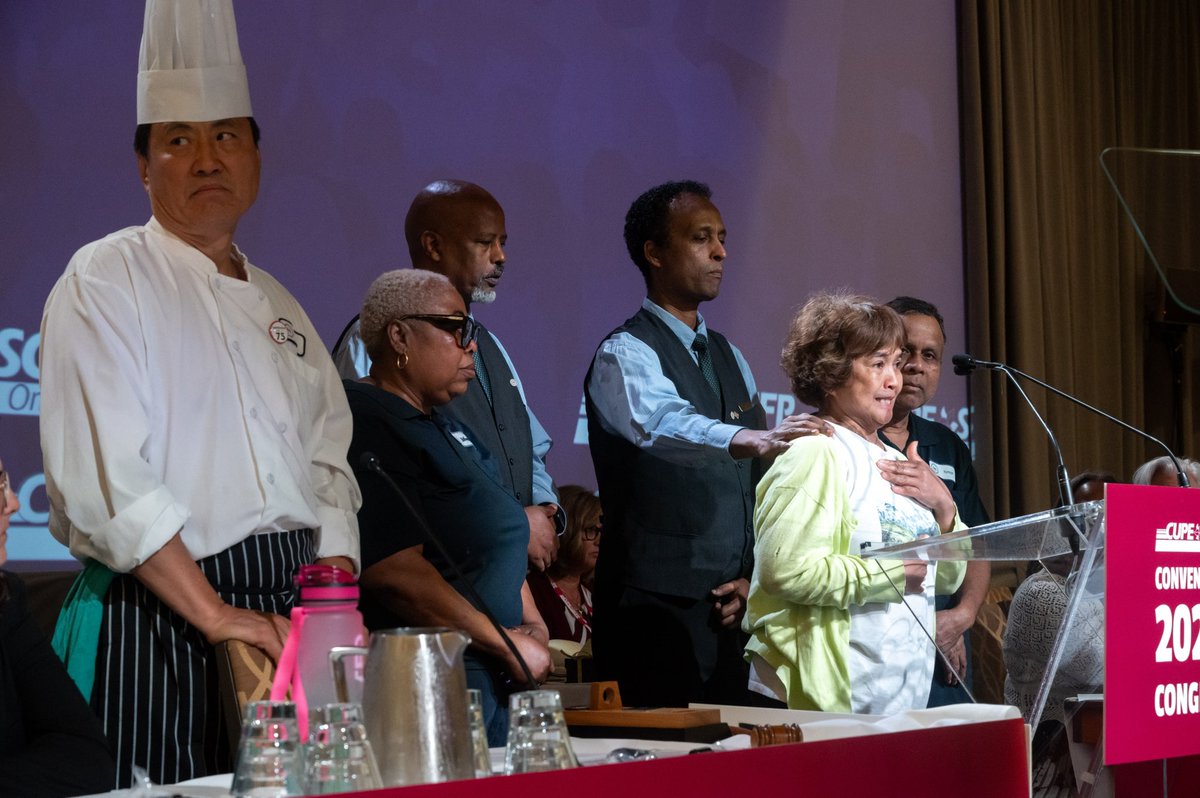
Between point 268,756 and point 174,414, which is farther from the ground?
point 174,414

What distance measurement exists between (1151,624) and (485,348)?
4.92 ft

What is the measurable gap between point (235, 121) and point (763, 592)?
1.07m

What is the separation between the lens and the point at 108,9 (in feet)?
10.1

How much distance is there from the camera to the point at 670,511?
10.2ft

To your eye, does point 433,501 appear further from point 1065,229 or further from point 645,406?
point 1065,229

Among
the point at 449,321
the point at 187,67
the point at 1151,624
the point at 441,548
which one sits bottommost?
the point at 1151,624

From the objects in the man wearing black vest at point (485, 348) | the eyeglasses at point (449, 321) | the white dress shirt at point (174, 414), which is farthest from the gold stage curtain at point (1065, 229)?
the white dress shirt at point (174, 414)

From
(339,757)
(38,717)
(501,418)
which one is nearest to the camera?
(339,757)

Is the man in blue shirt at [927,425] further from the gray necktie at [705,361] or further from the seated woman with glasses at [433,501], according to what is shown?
the seated woman with glasses at [433,501]

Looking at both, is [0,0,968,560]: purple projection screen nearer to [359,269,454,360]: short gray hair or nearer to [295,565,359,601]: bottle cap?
[359,269,454,360]: short gray hair

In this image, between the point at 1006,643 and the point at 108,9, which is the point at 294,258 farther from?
the point at 1006,643

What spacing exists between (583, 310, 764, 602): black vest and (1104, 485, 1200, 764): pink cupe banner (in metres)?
1.19

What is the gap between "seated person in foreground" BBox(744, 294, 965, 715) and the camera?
6.33 ft

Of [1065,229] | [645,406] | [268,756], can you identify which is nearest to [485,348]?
[645,406]
